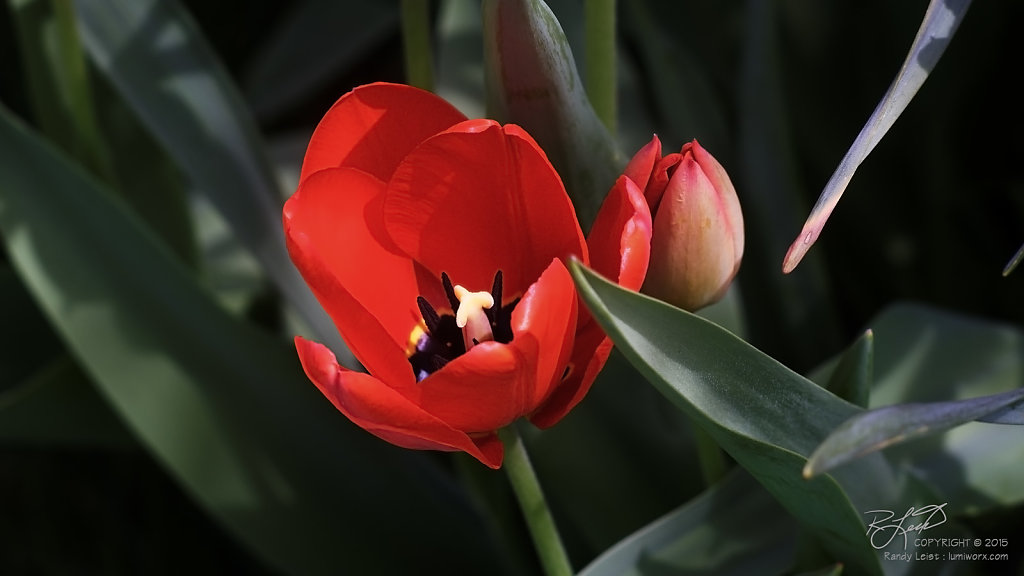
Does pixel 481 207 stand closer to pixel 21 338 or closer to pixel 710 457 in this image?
pixel 710 457

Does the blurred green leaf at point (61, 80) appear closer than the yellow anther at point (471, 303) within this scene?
No

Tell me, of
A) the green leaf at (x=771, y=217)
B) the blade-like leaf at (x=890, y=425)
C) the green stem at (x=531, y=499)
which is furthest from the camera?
the green leaf at (x=771, y=217)

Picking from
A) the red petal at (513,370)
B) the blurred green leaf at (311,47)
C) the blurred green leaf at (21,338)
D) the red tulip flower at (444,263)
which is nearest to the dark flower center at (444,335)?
the red tulip flower at (444,263)

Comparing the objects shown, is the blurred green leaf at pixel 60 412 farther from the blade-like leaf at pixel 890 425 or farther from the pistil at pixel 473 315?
the blade-like leaf at pixel 890 425

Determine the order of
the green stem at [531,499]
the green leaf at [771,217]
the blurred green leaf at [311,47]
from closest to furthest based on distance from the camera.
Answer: the green stem at [531,499]
the green leaf at [771,217]
the blurred green leaf at [311,47]

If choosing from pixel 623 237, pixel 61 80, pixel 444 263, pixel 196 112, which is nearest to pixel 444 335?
pixel 444 263

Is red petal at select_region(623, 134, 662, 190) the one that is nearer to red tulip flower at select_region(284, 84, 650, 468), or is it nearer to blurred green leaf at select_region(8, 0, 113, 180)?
red tulip flower at select_region(284, 84, 650, 468)

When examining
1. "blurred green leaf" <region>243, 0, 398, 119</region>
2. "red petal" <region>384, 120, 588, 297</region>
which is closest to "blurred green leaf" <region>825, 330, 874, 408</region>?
"red petal" <region>384, 120, 588, 297</region>

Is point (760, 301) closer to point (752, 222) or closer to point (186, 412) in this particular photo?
point (752, 222)
